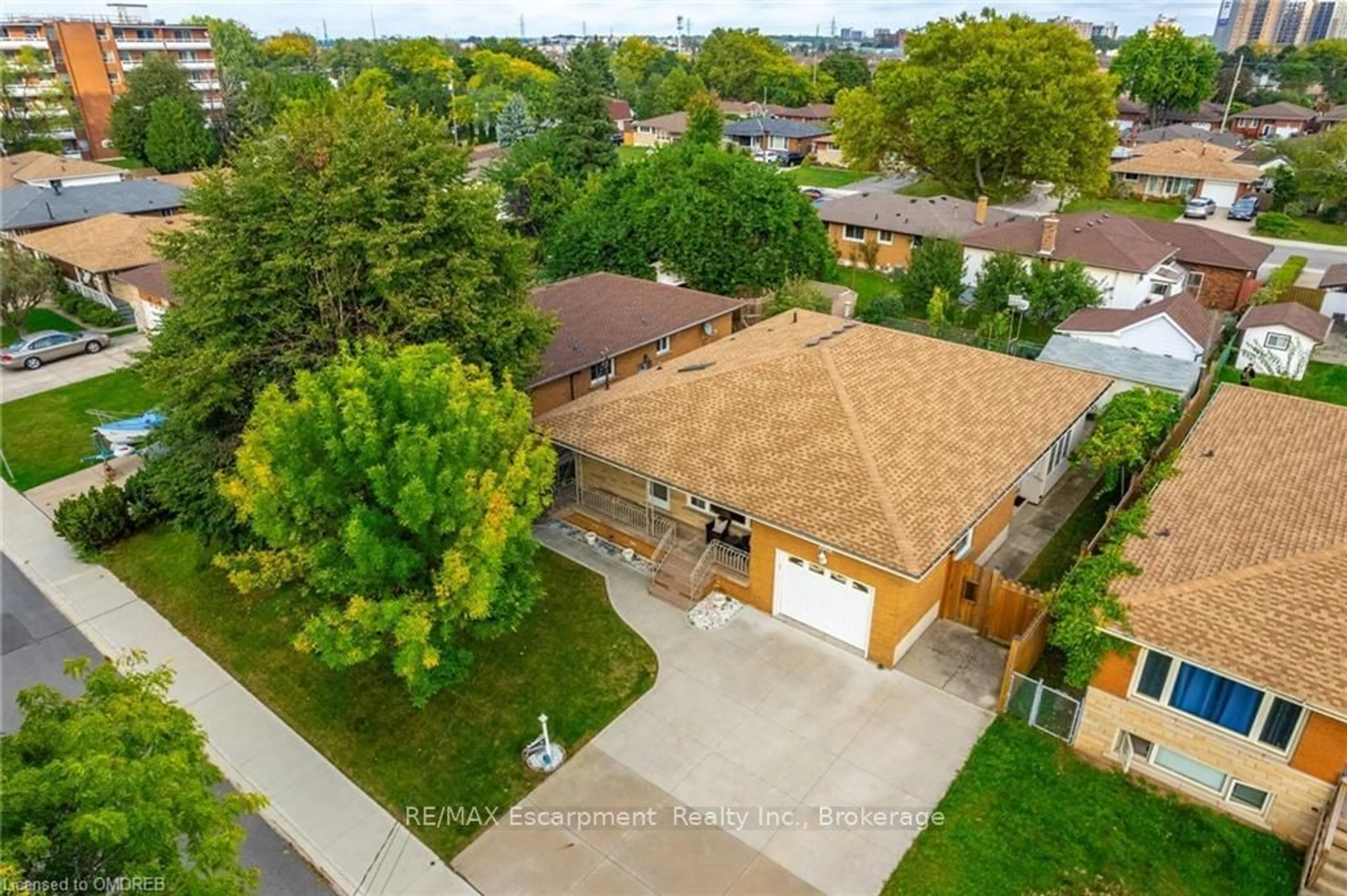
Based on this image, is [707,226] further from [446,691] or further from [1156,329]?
[446,691]

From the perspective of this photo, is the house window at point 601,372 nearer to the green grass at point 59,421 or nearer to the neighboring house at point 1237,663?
the green grass at point 59,421

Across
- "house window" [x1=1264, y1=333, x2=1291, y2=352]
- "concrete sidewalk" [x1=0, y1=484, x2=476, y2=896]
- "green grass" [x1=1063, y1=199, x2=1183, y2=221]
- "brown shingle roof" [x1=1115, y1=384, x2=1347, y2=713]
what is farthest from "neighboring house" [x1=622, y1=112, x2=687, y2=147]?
"concrete sidewalk" [x1=0, y1=484, x2=476, y2=896]

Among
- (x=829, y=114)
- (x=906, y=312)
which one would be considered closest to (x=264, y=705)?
(x=906, y=312)

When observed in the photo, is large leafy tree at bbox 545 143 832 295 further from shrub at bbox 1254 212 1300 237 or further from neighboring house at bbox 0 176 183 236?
shrub at bbox 1254 212 1300 237

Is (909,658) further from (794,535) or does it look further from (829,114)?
(829,114)

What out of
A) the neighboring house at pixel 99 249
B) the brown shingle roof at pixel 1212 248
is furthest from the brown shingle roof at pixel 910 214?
the neighboring house at pixel 99 249

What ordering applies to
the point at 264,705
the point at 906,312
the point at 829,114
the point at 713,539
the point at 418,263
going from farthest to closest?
the point at 829,114
the point at 906,312
the point at 713,539
the point at 418,263
the point at 264,705
